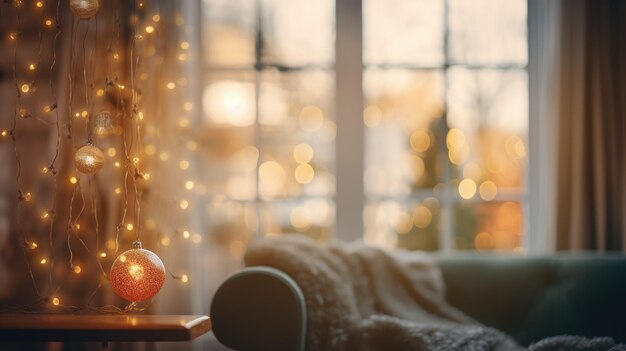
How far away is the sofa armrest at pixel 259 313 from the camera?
2287 millimetres

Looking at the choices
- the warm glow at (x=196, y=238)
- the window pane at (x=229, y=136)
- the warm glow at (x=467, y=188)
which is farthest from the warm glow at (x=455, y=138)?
the warm glow at (x=196, y=238)

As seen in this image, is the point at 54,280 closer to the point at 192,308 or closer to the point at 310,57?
the point at 192,308

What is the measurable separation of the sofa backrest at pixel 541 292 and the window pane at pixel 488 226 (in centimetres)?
53

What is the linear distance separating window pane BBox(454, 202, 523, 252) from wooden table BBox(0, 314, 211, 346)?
5.70 ft

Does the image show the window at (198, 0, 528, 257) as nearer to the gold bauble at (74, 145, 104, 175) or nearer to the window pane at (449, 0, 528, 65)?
the window pane at (449, 0, 528, 65)

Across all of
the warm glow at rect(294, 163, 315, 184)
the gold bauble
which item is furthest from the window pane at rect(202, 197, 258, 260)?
the gold bauble

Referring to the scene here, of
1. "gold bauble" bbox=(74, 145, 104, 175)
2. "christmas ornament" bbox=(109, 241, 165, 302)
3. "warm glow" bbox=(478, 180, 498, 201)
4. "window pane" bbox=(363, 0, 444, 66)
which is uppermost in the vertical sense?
"window pane" bbox=(363, 0, 444, 66)

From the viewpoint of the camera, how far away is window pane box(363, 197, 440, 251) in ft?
11.3

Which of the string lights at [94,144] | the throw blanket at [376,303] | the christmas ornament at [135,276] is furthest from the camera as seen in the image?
the string lights at [94,144]

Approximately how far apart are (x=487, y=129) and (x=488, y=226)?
1.52 feet

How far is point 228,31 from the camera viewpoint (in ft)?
11.2

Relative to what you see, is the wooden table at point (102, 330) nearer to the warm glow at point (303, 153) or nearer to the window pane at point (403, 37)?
the warm glow at point (303, 153)

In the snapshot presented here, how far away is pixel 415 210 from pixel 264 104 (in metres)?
0.87

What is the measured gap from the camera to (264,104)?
3418mm
